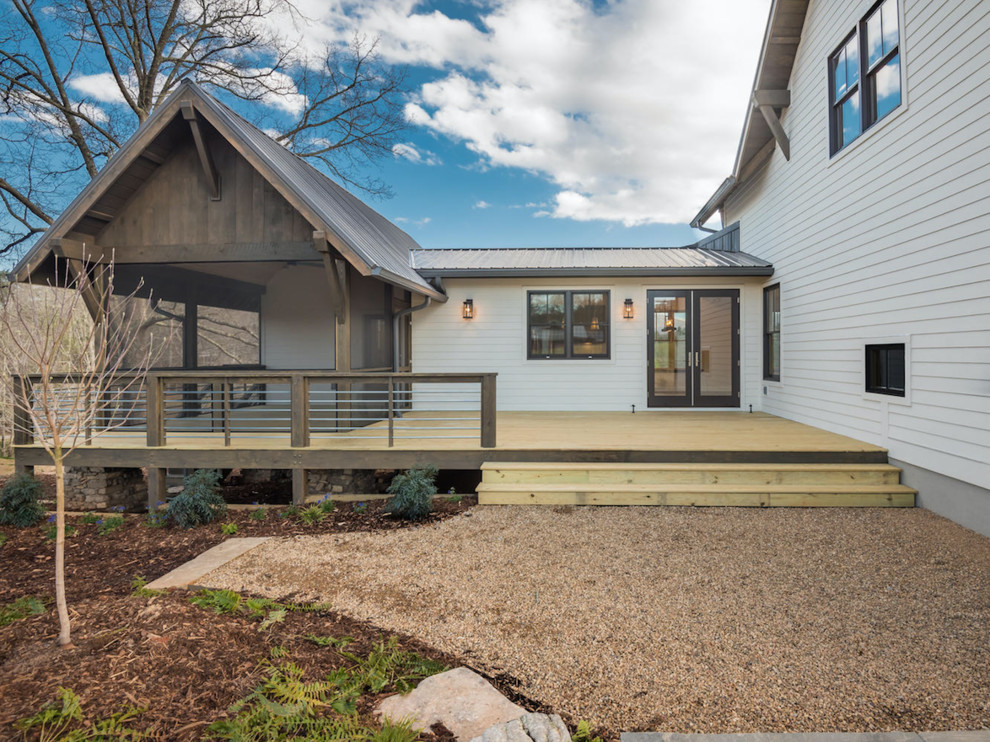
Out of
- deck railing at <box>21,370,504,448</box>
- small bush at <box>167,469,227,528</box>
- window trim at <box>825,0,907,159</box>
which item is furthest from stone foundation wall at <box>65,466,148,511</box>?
window trim at <box>825,0,907,159</box>

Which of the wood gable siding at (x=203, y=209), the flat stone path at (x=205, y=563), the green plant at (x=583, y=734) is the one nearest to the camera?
the green plant at (x=583, y=734)

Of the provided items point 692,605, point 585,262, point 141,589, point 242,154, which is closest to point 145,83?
point 242,154

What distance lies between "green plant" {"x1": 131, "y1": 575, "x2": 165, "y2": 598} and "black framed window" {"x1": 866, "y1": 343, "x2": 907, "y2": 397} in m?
6.67

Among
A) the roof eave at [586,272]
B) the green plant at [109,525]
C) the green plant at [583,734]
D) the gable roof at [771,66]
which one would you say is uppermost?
the gable roof at [771,66]

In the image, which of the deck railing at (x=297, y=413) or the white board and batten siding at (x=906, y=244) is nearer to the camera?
the white board and batten siding at (x=906, y=244)

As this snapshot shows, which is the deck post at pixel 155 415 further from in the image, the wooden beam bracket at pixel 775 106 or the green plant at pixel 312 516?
the wooden beam bracket at pixel 775 106

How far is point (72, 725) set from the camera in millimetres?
2057

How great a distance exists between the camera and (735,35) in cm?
1387

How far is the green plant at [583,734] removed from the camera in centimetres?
212

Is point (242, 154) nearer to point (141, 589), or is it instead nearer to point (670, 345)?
point (141, 589)

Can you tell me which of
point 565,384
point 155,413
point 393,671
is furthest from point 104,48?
point 393,671

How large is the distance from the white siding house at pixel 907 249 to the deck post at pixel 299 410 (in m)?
6.28

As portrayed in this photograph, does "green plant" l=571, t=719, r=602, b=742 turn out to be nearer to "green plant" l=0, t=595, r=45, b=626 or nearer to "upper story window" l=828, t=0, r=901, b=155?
"green plant" l=0, t=595, r=45, b=626

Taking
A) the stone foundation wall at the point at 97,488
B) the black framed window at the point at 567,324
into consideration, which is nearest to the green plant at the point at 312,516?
the stone foundation wall at the point at 97,488
